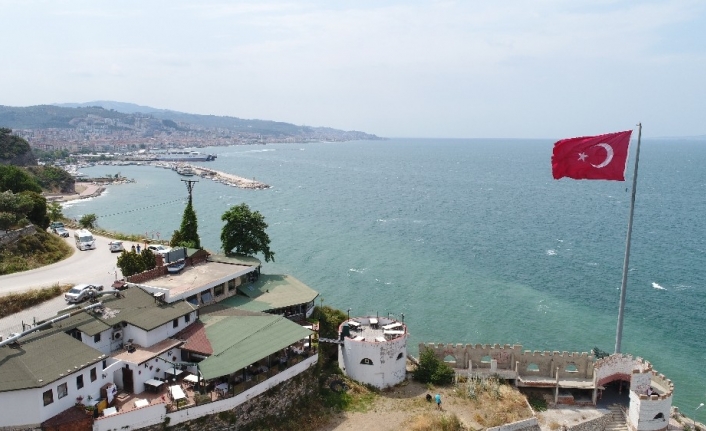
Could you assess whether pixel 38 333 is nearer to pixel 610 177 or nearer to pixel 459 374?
pixel 459 374

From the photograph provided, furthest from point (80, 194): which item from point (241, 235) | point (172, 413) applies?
point (172, 413)

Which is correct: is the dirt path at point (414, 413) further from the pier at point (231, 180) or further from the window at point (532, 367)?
the pier at point (231, 180)

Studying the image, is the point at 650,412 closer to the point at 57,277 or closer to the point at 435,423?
the point at 435,423

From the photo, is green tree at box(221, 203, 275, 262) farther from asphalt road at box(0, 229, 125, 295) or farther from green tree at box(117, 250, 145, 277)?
asphalt road at box(0, 229, 125, 295)

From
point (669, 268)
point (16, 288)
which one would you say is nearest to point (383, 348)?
point (16, 288)

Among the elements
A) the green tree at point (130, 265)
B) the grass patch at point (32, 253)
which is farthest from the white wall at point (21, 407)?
the grass patch at point (32, 253)
